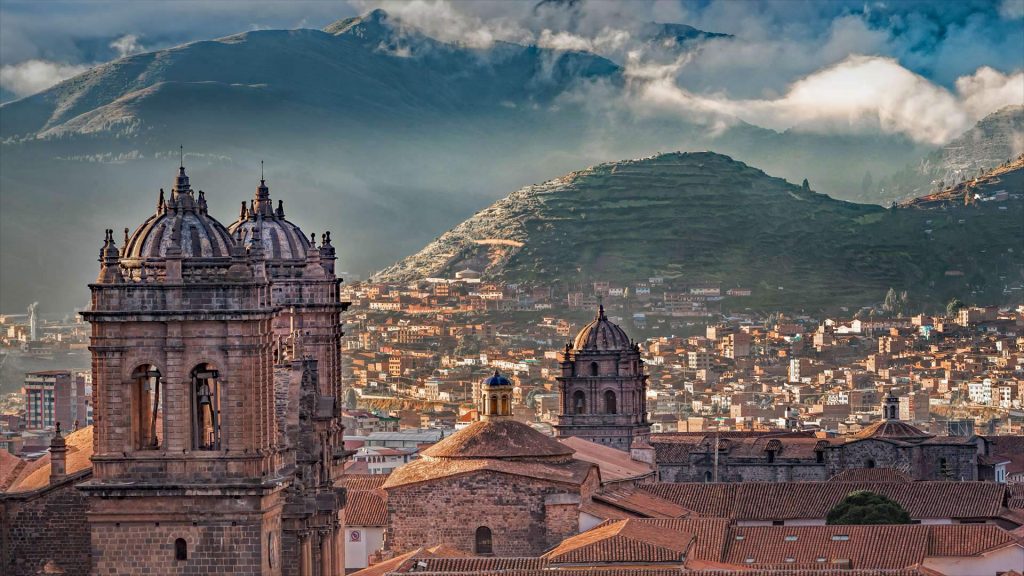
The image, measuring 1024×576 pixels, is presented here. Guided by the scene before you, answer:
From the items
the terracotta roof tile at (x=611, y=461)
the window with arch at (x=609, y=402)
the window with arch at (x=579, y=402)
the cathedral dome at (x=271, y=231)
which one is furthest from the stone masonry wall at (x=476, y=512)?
the window with arch at (x=579, y=402)

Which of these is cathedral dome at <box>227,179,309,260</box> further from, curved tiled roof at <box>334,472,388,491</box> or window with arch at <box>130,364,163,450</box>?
curved tiled roof at <box>334,472,388,491</box>

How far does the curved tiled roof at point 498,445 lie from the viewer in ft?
221

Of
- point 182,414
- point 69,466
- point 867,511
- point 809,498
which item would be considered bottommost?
point 867,511

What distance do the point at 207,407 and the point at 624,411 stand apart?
238 feet

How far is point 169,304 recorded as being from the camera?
3600cm

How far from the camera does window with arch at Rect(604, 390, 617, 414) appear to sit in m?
109

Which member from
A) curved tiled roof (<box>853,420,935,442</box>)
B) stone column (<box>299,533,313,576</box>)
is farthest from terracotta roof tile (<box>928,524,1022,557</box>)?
curved tiled roof (<box>853,420,935,442</box>)

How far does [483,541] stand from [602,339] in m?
47.0

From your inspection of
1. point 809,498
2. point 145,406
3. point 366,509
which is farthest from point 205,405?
point 809,498

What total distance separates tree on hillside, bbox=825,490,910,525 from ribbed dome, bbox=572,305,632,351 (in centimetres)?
3185

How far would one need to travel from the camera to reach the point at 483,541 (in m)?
64.6

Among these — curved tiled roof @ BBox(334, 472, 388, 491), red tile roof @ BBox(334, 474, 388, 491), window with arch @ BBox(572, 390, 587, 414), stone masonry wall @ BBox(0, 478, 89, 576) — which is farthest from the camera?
window with arch @ BBox(572, 390, 587, 414)

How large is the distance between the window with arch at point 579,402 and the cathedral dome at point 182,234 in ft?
236

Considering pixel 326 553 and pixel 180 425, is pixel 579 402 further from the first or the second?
pixel 180 425
